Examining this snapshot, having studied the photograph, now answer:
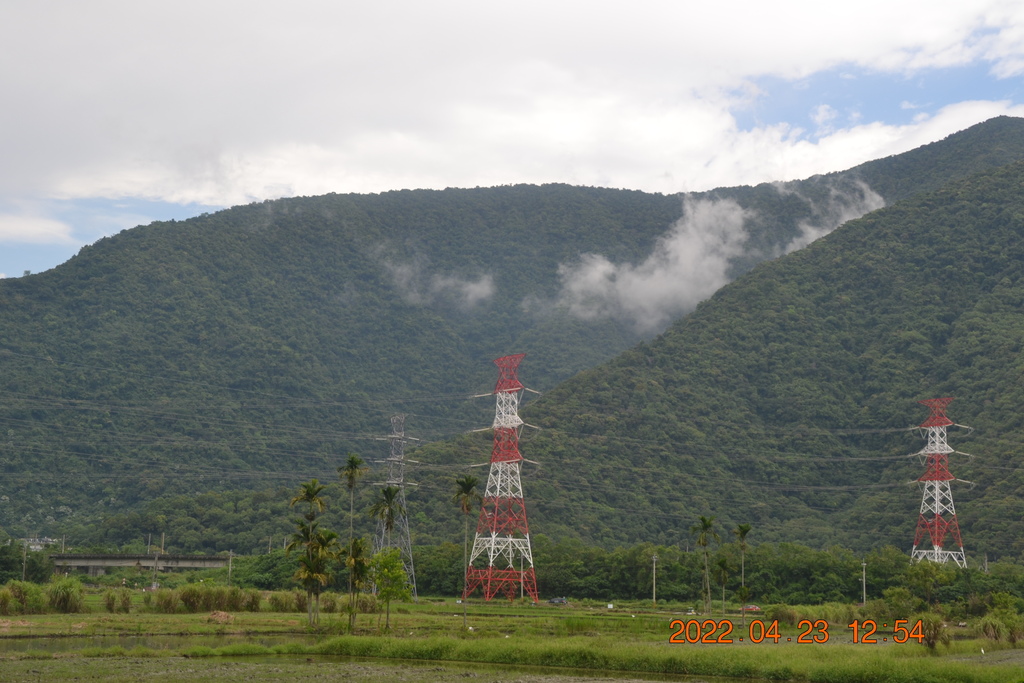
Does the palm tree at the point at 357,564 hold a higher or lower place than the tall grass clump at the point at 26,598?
higher

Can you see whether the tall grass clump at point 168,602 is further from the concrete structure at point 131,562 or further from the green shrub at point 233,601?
the concrete structure at point 131,562

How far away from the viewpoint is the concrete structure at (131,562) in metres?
123

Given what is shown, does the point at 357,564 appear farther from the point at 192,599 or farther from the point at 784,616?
the point at 784,616

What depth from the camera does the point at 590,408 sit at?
575 ft

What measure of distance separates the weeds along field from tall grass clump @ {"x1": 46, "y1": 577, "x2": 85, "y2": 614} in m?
0.96

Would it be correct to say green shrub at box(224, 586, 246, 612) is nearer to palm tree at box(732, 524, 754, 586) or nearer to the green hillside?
palm tree at box(732, 524, 754, 586)

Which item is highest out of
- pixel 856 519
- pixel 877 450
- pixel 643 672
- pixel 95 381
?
pixel 95 381

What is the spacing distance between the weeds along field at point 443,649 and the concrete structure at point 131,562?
4198cm

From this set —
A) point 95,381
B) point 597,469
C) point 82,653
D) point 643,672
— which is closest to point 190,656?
point 82,653

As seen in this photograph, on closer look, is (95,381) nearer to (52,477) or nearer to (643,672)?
(52,477)

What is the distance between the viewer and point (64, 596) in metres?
80.8

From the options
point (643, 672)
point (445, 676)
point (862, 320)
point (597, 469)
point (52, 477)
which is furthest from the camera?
point (862, 320)

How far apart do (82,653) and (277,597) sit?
31.7 metres
